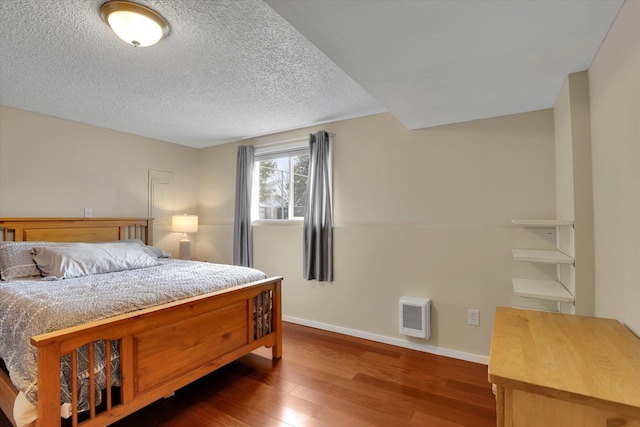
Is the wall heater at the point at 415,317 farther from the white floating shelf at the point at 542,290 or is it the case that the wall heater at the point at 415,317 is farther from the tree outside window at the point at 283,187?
the tree outside window at the point at 283,187

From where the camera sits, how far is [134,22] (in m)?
1.58

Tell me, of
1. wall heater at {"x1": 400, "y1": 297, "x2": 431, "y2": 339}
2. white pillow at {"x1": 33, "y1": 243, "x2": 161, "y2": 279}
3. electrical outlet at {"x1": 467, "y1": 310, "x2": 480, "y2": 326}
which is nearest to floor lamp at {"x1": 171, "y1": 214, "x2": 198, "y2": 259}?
white pillow at {"x1": 33, "y1": 243, "x2": 161, "y2": 279}

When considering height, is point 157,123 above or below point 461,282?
above

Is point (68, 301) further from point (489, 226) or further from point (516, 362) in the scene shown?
point (489, 226)

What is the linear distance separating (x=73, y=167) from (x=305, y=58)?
290 centimetres

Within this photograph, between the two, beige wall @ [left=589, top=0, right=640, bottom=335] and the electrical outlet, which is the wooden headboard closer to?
the electrical outlet

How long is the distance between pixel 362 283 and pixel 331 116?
176 cm

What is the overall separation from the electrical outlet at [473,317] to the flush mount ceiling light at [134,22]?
2.98m

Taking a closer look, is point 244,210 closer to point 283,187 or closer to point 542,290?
point 283,187

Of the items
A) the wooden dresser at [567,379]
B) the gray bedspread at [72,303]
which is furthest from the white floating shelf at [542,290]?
the gray bedspread at [72,303]

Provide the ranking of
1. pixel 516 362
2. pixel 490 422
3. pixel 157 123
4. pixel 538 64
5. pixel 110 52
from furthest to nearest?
pixel 157 123 → pixel 110 52 → pixel 490 422 → pixel 538 64 → pixel 516 362

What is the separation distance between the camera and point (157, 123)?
11.1ft

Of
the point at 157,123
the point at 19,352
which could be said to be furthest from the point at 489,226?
the point at 157,123

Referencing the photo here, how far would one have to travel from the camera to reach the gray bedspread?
4.86 feet
